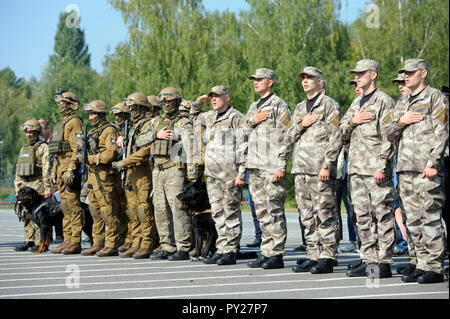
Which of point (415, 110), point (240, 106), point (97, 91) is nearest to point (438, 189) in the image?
point (415, 110)

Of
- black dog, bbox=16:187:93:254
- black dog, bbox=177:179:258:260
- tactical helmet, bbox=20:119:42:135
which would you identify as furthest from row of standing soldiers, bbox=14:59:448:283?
tactical helmet, bbox=20:119:42:135

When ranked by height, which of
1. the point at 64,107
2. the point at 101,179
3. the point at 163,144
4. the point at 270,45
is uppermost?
the point at 270,45

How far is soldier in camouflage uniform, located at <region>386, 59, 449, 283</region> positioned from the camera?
880cm

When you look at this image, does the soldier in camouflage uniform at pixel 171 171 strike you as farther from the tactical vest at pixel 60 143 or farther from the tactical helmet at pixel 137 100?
the tactical vest at pixel 60 143

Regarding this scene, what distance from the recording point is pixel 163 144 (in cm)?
1228

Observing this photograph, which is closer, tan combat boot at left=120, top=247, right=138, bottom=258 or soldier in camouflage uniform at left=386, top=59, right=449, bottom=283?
soldier in camouflage uniform at left=386, top=59, right=449, bottom=283

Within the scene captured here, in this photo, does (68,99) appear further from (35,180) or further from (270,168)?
(270,168)

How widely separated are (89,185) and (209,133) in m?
2.91

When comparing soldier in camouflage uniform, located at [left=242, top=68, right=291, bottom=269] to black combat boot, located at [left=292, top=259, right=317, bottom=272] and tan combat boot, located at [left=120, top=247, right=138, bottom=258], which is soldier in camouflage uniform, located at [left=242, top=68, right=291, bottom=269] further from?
tan combat boot, located at [left=120, top=247, right=138, bottom=258]

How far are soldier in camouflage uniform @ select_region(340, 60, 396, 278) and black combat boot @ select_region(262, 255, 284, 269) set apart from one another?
127 centimetres

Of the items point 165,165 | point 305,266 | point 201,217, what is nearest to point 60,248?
point 165,165

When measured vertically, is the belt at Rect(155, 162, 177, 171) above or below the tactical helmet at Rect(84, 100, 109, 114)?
below

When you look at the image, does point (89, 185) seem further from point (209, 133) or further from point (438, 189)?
point (438, 189)

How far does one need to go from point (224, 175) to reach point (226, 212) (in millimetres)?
527
